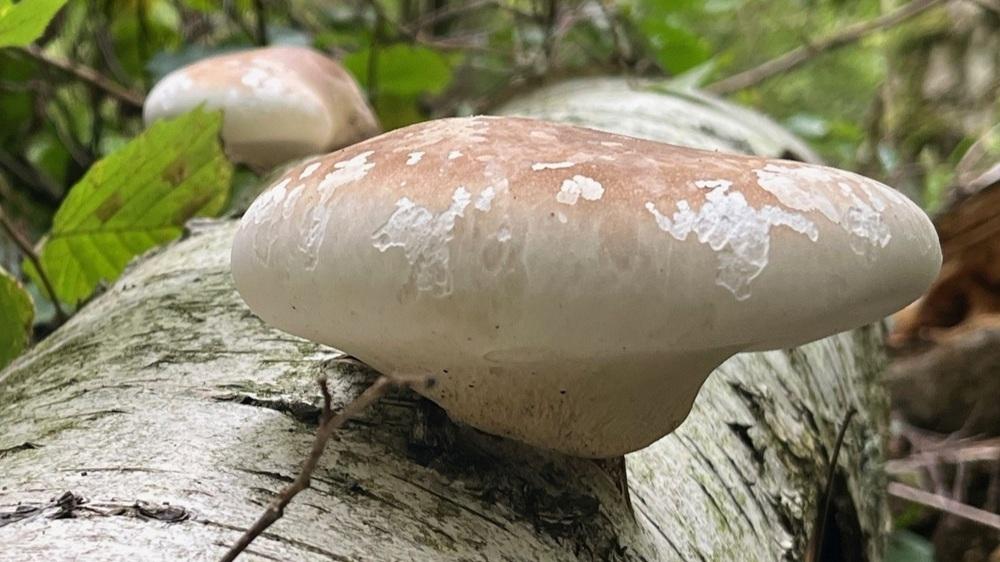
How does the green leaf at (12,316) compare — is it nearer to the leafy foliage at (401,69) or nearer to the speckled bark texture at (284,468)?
the speckled bark texture at (284,468)

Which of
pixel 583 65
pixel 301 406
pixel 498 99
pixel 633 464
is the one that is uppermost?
pixel 583 65

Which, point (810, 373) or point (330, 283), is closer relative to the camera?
point (330, 283)

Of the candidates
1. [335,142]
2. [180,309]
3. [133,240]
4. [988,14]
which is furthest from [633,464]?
[988,14]

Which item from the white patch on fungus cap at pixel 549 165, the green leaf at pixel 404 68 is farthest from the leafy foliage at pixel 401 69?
the white patch on fungus cap at pixel 549 165

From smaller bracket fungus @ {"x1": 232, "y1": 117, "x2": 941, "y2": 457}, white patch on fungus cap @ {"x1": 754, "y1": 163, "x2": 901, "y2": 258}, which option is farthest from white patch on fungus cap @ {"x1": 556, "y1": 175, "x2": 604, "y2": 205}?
white patch on fungus cap @ {"x1": 754, "y1": 163, "x2": 901, "y2": 258}

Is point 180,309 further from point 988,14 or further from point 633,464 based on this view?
point 988,14

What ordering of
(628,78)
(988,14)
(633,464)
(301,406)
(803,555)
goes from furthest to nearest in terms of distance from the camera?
(988,14), (628,78), (803,555), (633,464), (301,406)

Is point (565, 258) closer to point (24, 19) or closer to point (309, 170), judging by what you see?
point (309, 170)
